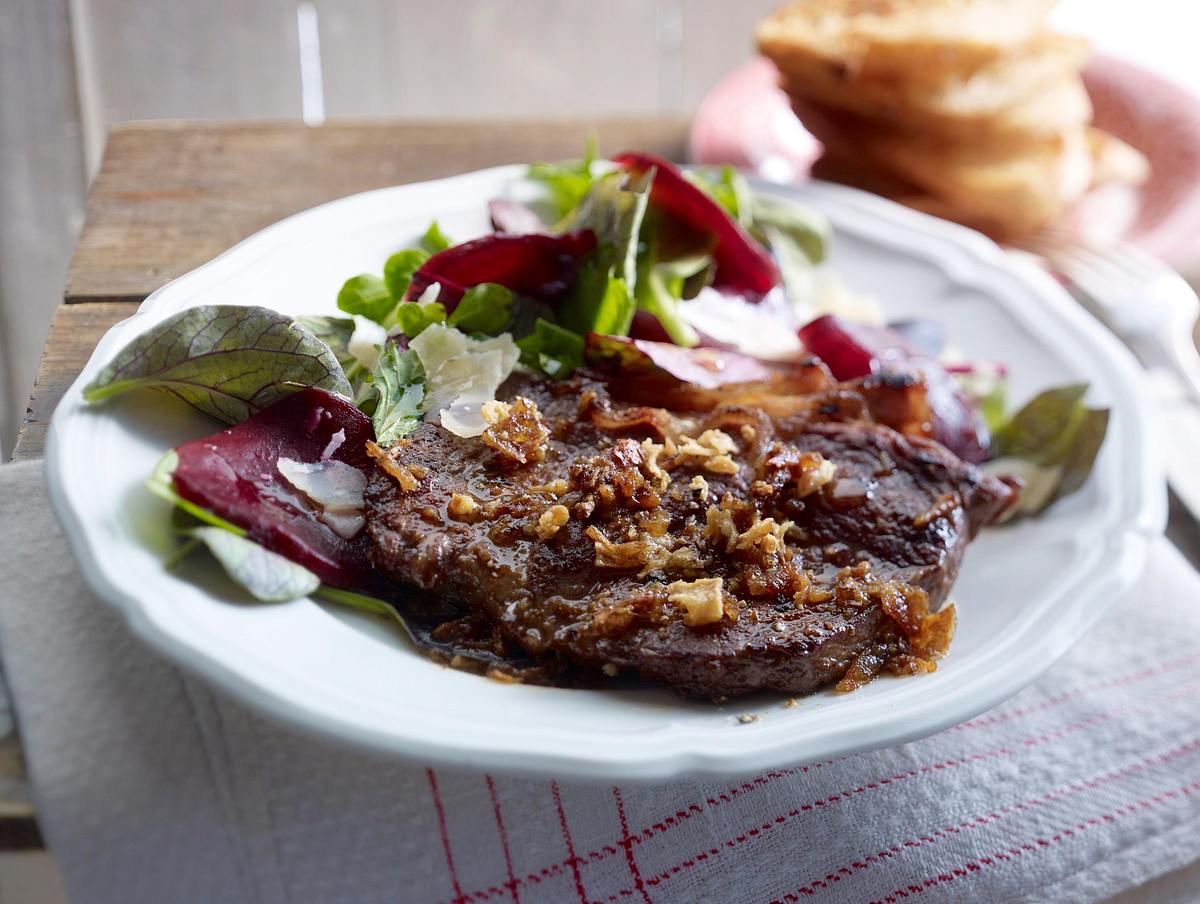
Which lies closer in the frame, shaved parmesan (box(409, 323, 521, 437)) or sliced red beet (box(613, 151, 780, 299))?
shaved parmesan (box(409, 323, 521, 437))

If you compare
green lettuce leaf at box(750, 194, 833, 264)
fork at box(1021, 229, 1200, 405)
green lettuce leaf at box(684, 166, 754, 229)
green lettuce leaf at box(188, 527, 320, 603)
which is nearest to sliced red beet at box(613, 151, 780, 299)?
green lettuce leaf at box(684, 166, 754, 229)

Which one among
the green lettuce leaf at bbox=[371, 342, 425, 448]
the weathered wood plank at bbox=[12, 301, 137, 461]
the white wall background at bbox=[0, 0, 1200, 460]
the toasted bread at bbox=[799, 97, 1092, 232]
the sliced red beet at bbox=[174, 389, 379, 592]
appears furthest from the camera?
the white wall background at bbox=[0, 0, 1200, 460]

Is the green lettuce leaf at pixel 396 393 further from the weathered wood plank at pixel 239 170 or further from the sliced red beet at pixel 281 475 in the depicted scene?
the weathered wood plank at pixel 239 170

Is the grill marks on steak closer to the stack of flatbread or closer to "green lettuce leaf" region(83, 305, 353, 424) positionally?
"green lettuce leaf" region(83, 305, 353, 424)

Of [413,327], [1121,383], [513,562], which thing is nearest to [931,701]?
[513,562]

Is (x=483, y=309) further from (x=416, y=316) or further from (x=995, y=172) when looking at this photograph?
(x=995, y=172)

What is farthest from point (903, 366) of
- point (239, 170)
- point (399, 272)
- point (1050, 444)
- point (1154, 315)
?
point (239, 170)
